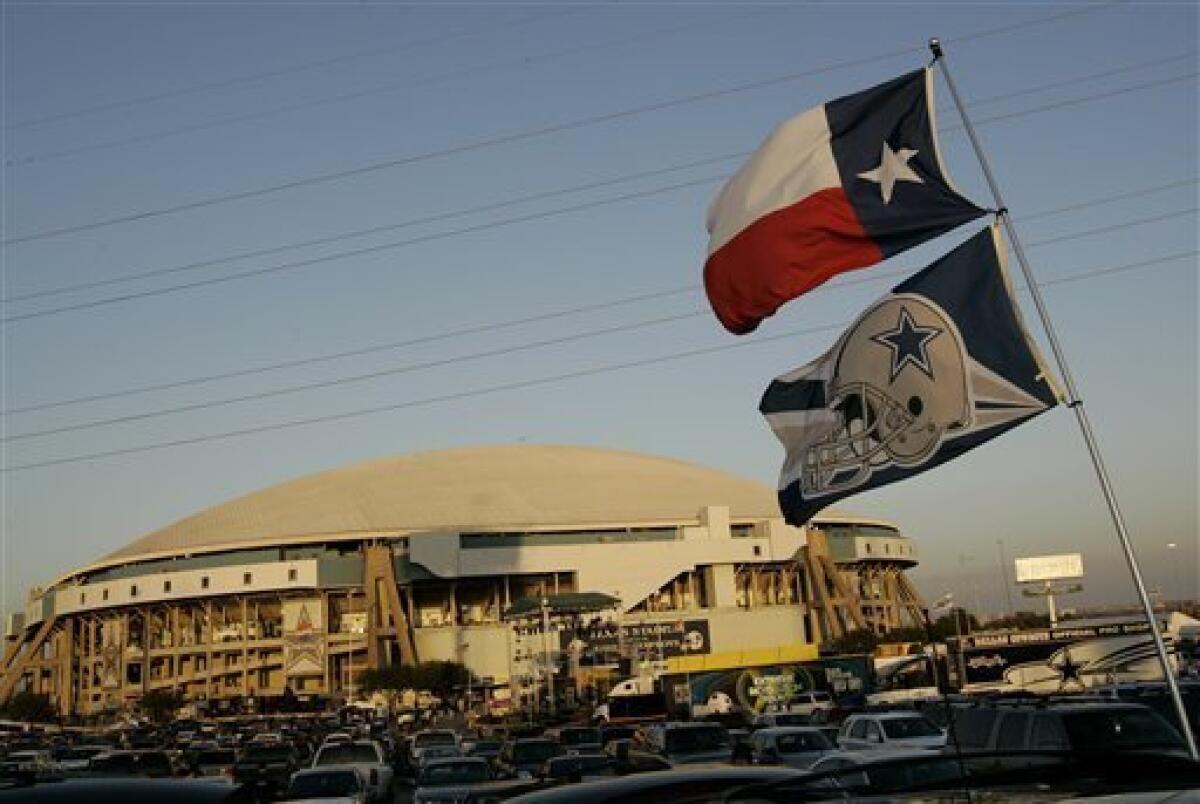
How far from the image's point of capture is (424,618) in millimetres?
128500

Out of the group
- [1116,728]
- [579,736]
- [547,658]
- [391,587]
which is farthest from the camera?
[391,587]

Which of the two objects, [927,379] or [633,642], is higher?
[633,642]

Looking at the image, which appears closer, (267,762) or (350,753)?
(350,753)

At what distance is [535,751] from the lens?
2889cm

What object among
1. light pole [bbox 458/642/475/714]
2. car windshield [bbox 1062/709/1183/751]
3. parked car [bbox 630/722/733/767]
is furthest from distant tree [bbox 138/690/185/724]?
car windshield [bbox 1062/709/1183/751]

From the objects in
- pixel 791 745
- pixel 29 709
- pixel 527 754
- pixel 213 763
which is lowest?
pixel 791 745

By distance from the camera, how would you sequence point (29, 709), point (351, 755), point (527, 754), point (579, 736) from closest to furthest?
point (527, 754)
point (351, 755)
point (579, 736)
point (29, 709)

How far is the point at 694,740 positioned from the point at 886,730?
404 centimetres

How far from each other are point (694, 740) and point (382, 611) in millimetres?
99427

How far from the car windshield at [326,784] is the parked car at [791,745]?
7.29 meters

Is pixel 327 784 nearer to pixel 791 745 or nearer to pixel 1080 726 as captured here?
pixel 791 745

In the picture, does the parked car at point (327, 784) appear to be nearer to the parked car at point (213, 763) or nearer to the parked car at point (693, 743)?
the parked car at point (693, 743)

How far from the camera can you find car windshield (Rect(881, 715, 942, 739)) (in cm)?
2450

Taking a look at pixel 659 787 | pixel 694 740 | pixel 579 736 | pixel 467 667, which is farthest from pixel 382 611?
pixel 659 787
